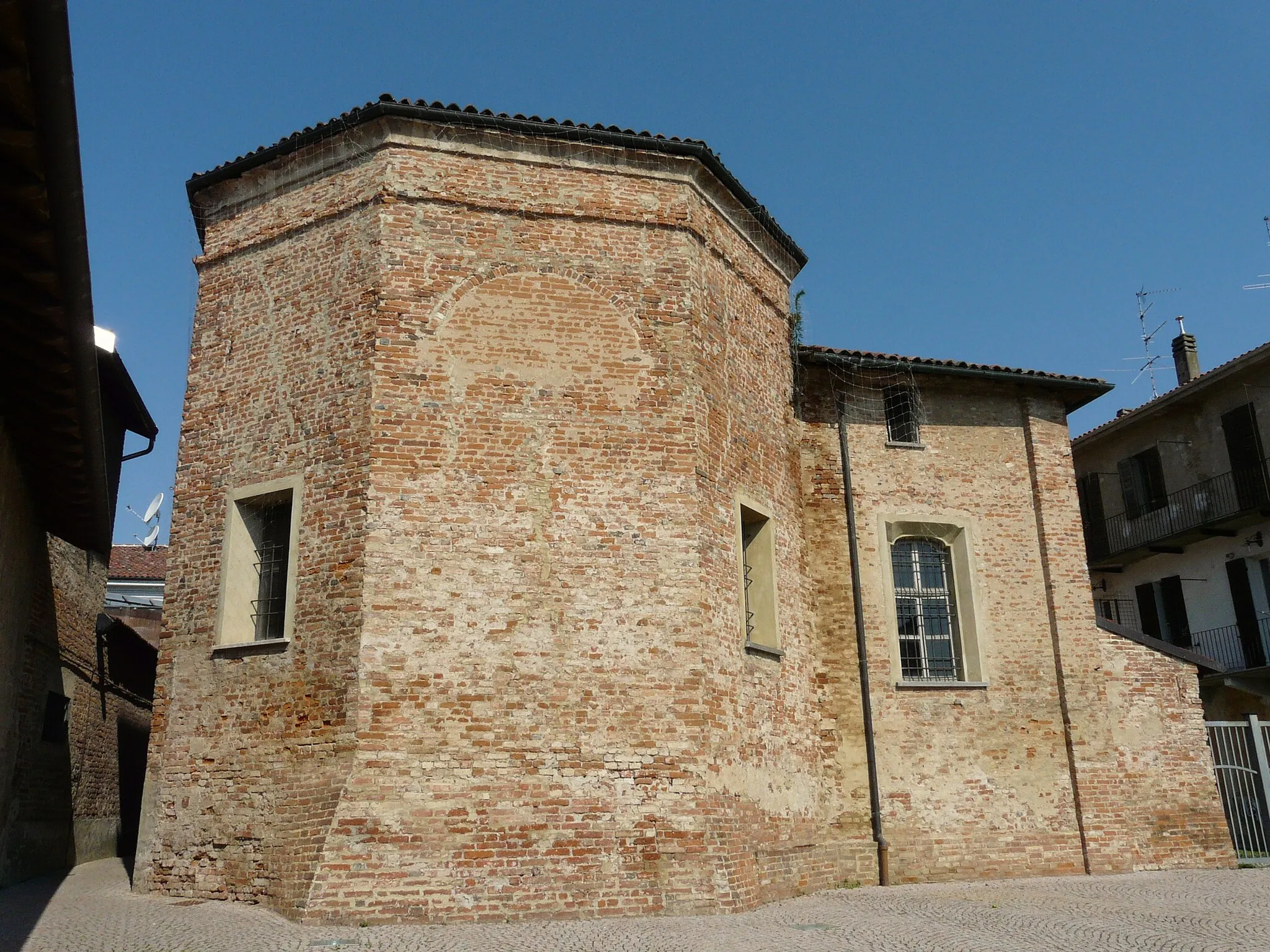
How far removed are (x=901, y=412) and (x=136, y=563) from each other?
16.9 m

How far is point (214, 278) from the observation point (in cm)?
1235

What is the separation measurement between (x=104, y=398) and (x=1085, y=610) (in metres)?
14.3

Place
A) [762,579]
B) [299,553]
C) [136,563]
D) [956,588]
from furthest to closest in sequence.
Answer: [136,563] → [956,588] → [762,579] → [299,553]

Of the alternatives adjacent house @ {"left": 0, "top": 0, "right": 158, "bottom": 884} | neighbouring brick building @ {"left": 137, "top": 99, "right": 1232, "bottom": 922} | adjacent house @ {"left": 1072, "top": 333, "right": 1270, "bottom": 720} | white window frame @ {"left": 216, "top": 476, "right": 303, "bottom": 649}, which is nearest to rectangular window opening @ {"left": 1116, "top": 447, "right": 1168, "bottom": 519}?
adjacent house @ {"left": 1072, "top": 333, "right": 1270, "bottom": 720}

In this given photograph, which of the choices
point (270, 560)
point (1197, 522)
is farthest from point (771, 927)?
point (1197, 522)

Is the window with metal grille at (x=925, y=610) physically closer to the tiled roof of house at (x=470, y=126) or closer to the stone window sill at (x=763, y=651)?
the stone window sill at (x=763, y=651)

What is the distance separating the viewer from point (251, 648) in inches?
414

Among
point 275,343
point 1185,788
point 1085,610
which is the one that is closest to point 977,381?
point 1085,610

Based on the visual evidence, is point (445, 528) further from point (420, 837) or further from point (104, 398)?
point (104, 398)

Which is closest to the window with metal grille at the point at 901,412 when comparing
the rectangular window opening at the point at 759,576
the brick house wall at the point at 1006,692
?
the brick house wall at the point at 1006,692

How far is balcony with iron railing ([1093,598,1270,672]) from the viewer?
18.8m

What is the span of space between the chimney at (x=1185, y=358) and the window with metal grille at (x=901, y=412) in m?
12.2

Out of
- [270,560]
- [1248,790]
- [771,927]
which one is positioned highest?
[270,560]

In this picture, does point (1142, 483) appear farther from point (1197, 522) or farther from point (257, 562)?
point (257, 562)
